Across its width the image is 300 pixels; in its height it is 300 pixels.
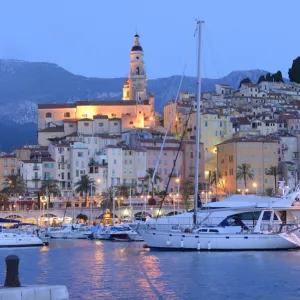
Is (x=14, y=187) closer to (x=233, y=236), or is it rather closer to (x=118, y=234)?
(x=118, y=234)

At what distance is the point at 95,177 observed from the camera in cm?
10919

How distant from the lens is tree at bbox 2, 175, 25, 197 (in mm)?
102125

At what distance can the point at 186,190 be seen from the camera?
328ft

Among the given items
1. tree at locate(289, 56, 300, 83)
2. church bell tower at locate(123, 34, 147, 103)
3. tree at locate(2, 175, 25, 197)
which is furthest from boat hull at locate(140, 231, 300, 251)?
tree at locate(289, 56, 300, 83)

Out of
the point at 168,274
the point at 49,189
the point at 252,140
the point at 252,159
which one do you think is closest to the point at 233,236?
the point at 168,274

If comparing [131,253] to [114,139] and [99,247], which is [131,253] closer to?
[99,247]

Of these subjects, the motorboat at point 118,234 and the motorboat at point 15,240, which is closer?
the motorboat at point 15,240

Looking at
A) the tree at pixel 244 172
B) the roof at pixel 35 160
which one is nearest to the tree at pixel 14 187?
the roof at pixel 35 160

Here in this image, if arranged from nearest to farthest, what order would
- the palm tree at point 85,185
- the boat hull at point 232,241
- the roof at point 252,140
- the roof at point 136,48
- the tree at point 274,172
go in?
the boat hull at point 232,241, the palm tree at point 85,185, the tree at point 274,172, the roof at point 252,140, the roof at point 136,48

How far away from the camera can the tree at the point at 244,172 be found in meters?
108

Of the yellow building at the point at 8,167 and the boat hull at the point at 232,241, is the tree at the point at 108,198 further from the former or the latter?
the boat hull at the point at 232,241

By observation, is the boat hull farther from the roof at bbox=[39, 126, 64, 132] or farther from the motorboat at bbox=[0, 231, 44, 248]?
the roof at bbox=[39, 126, 64, 132]

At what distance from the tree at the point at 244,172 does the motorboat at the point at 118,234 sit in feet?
108

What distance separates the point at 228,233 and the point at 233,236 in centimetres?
46
